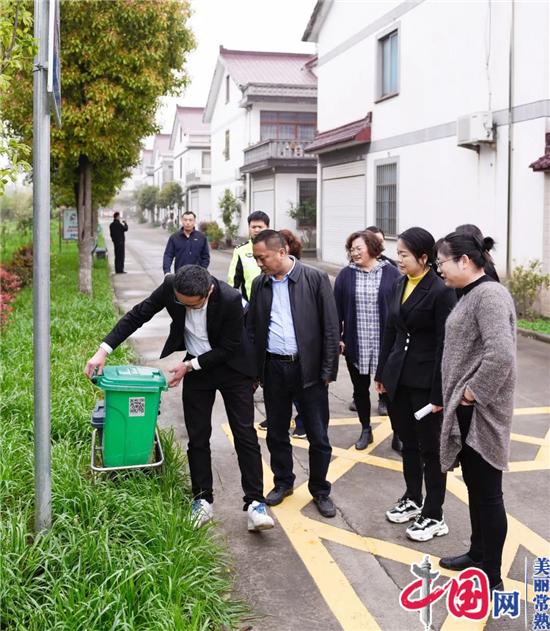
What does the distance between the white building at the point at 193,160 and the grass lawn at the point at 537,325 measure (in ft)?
118

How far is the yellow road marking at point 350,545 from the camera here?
3793 mm

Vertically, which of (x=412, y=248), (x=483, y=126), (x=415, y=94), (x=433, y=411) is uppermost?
(x=415, y=94)

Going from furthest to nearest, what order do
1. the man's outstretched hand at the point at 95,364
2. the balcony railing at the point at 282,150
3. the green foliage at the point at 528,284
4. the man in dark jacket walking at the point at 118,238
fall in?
the balcony railing at the point at 282,150 → the man in dark jacket walking at the point at 118,238 → the green foliage at the point at 528,284 → the man's outstretched hand at the point at 95,364

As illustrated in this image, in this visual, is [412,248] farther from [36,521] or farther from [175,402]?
[175,402]

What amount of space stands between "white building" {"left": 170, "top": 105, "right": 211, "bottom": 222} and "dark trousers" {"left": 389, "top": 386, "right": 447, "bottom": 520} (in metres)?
42.7

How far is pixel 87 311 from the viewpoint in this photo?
39.3 feet

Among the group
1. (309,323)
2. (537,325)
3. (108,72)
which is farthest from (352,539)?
(108,72)

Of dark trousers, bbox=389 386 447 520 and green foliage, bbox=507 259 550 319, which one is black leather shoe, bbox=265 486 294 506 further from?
green foliage, bbox=507 259 550 319

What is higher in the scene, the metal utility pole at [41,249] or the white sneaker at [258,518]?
the metal utility pole at [41,249]

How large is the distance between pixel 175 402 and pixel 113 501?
11.5ft

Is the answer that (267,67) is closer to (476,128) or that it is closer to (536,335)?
(476,128)

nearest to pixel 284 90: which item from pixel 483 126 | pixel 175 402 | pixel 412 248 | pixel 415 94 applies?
pixel 415 94

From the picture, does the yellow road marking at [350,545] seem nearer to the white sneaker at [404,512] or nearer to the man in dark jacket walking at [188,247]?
the white sneaker at [404,512]

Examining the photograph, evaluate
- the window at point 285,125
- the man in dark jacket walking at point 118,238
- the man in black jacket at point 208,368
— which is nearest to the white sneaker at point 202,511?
the man in black jacket at point 208,368
